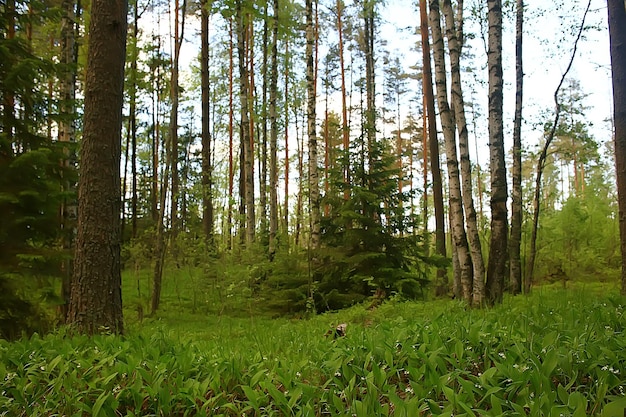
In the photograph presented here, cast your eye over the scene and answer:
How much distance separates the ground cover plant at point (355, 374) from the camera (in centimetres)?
239

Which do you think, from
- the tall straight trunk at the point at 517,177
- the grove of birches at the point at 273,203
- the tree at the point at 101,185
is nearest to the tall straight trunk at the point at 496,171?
the grove of birches at the point at 273,203

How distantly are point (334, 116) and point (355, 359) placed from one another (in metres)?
23.5

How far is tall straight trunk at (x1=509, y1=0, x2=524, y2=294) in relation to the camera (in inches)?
391

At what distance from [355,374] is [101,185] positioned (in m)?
3.58

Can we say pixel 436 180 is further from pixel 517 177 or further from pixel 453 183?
pixel 453 183

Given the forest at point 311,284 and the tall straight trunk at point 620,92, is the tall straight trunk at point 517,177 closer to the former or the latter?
the forest at point 311,284

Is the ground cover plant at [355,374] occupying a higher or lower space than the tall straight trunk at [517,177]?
lower

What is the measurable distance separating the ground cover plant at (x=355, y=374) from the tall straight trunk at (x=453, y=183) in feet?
9.30

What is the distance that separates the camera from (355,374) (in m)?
2.92

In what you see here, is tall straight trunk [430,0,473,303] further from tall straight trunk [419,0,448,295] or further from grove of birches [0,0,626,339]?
tall straight trunk [419,0,448,295]

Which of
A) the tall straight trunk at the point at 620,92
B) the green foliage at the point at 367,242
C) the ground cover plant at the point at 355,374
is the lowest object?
the ground cover plant at the point at 355,374

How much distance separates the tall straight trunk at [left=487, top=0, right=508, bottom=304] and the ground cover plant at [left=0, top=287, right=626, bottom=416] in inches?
90.9

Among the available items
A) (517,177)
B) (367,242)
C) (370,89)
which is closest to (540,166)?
(517,177)

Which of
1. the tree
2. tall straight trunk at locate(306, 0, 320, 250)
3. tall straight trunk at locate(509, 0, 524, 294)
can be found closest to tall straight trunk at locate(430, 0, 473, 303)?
tall straight trunk at locate(509, 0, 524, 294)
